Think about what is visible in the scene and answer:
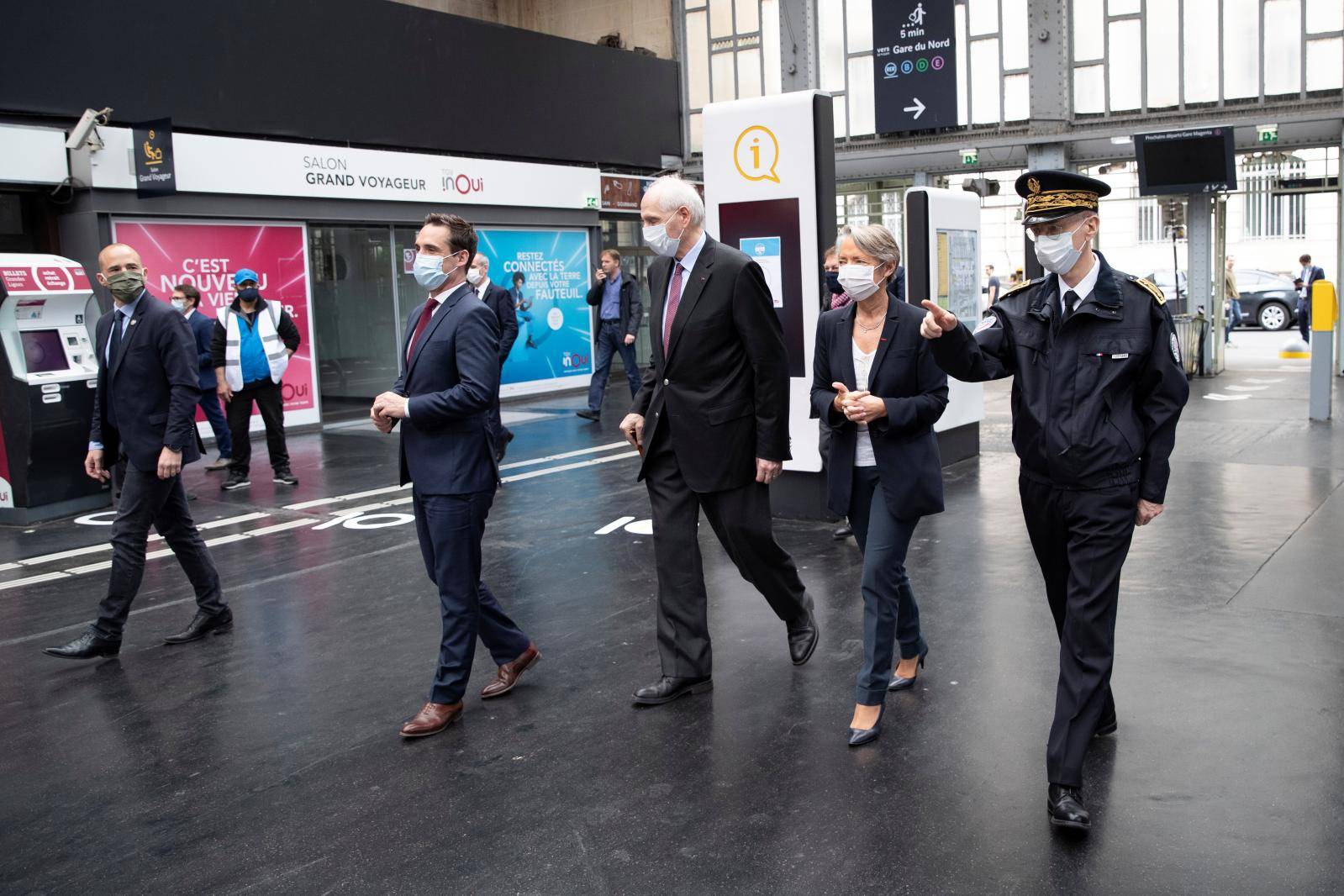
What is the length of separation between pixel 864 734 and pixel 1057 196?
1976 millimetres

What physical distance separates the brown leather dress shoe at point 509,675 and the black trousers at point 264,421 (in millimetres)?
6526

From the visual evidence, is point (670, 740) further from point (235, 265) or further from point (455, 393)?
point (235, 265)

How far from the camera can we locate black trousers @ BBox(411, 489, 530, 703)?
4.84 meters

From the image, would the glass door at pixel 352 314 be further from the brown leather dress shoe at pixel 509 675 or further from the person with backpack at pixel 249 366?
the brown leather dress shoe at pixel 509 675

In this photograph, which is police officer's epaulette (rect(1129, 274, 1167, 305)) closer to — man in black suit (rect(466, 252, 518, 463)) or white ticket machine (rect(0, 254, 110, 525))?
man in black suit (rect(466, 252, 518, 463))

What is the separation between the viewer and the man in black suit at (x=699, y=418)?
16.2ft

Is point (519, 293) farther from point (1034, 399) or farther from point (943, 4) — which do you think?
point (1034, 399)

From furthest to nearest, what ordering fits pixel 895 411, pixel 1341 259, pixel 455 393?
pixel 1341 259 → pixel 455 393 → pixel 895 411

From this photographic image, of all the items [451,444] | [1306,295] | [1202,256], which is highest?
[1202,256]

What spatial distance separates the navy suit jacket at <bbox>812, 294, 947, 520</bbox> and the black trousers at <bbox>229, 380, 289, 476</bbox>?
24.7 feet

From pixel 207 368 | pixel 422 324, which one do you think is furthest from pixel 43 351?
pixel 422 324

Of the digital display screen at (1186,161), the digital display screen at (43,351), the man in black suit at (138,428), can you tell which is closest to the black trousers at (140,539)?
the man in black suit at (138,428)

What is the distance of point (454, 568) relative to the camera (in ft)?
16.0

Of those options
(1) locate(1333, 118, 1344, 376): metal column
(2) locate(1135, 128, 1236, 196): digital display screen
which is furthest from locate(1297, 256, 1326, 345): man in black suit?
(2) locate(1135, 128, 1236, 196): digital display screen
